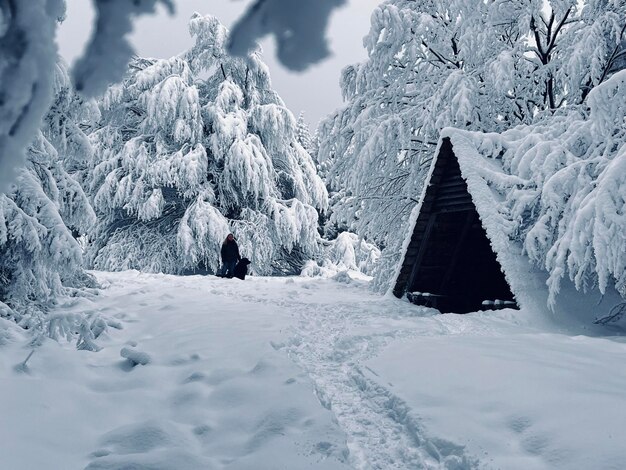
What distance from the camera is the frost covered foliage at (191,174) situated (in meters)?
15.4

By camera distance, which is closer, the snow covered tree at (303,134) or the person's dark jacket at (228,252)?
the person's dark jacket at (228,252)

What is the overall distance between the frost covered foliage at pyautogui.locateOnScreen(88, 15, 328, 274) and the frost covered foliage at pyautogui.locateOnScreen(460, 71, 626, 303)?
964 cm

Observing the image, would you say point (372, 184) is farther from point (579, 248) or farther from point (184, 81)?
point (184, 81)

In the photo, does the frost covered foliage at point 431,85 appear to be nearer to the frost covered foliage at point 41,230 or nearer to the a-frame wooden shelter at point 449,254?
the a-frame wooden shelter at point 449,254

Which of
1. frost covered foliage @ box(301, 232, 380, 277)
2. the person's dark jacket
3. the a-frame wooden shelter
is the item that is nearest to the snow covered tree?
frost covered foliage @ box(301, 232, 380, 277)

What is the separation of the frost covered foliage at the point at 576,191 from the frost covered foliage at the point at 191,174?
9.64 metres

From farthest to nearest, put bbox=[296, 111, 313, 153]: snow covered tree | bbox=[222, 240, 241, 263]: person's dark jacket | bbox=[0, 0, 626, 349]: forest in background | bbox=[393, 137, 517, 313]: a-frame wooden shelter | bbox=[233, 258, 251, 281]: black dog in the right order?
1. bbox=[296, 111, 313, 153]: snow covered tree
2. bbox=[222, 240, 241, 263]: person's dark jacket
3. bbox=[233, 258, 251, 281]: black dog
4. bbox=[393, 137, 517, 313]: a-frame wooden shelter
5. bbox=[0, 0, 626, 349]: forest in background

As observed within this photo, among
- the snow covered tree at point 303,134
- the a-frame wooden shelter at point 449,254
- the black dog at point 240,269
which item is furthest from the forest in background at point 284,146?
the snow covered tree at point 303,134

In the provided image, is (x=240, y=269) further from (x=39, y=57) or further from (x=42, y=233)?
(x=39, y=57)

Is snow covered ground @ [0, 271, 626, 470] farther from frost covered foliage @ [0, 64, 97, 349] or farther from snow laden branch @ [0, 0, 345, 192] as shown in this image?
snow laden branch @ [0, 0, 345, 192]

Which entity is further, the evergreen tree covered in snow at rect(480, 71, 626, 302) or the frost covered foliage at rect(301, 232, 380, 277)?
the frost covered foliage at rect(301, 232, 380, 277)

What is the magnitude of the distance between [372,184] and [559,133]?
4836 millimetres

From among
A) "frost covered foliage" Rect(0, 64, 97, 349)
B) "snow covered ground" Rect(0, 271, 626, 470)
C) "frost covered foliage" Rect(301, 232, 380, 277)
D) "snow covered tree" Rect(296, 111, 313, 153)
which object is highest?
"snow covered tree" Rect(296, 111, 313, 153)

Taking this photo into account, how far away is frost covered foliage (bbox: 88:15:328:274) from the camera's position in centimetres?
1535
